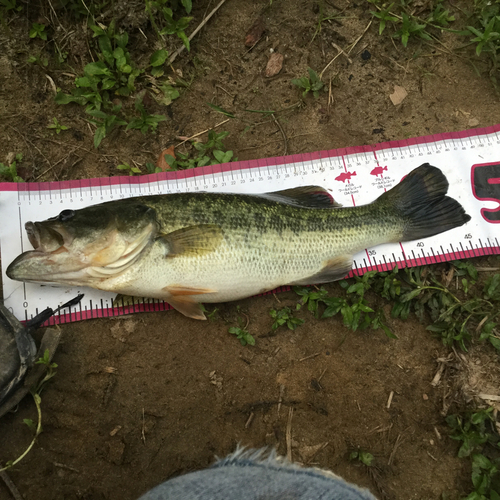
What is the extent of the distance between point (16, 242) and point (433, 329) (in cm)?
356

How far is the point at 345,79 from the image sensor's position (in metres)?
3.72

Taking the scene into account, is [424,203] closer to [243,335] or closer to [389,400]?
[389,400]

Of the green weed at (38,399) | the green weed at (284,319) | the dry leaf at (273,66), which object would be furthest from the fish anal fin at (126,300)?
the dry leaf at (273,66)

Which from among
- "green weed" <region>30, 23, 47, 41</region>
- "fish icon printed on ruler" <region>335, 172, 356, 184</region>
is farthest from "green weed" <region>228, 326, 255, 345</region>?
"green weed" <region>30, 23, 47, 41</region>

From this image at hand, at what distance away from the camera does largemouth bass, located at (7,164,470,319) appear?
9.16 feet

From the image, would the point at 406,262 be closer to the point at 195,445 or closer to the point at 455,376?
the point at 455,376

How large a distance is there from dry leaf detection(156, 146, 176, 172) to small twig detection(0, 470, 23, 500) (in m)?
2.68

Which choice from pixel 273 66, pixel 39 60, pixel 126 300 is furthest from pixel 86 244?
pixel 273 66

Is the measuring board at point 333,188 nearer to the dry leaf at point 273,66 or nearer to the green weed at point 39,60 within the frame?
the dry leaf at point 273,66

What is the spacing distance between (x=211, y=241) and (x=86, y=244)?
0.88 metres

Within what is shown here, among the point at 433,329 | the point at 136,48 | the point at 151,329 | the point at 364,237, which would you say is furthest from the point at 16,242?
the point at 433,329

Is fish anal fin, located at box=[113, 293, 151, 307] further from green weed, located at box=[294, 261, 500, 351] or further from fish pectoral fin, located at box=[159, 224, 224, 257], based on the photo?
green weed, located at box=[294, 261, 500, 351]

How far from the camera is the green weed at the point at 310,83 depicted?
141 inches

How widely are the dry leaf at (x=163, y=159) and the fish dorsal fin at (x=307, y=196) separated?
0.96 m
